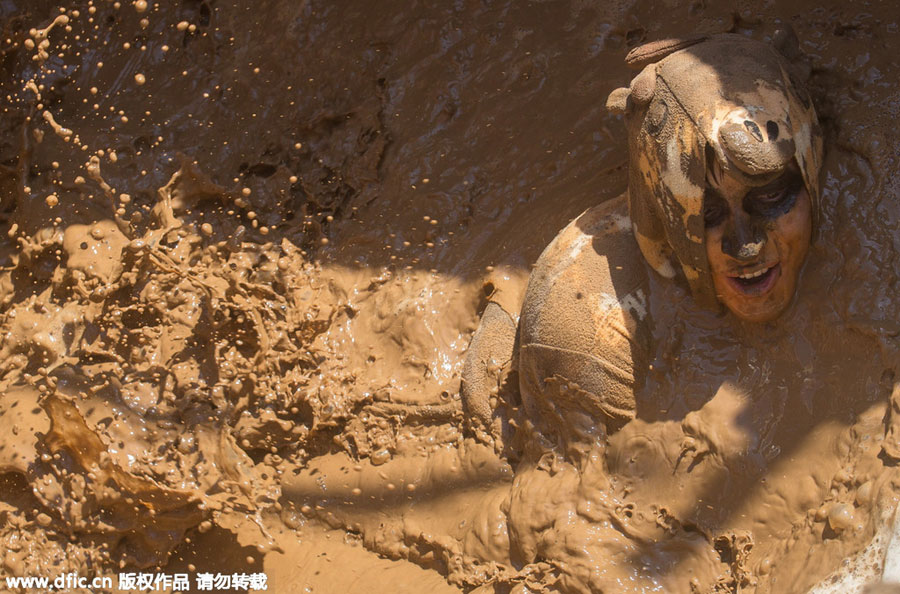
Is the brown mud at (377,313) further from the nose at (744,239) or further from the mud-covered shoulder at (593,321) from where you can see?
the nose at (744,239)

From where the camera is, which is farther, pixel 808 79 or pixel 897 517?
pixel 808 79

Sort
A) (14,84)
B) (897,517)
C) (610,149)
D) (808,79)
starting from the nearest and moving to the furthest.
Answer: (897,517) < (808,79) < (610,149) < (14,84)

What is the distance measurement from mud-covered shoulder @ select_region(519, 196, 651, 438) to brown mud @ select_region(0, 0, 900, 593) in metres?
0.07

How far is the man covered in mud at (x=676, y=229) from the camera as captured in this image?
3.11 meters

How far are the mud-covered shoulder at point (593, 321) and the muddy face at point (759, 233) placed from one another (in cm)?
42

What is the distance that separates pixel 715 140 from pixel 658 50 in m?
0.53

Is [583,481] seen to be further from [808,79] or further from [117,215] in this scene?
[117,215]

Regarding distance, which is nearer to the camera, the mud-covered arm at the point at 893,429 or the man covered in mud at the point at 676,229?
the mud-covered arm at the point at 893,429

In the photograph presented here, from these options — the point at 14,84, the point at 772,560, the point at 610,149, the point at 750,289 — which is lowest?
the point at 772,560

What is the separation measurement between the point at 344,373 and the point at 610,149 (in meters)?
1.61

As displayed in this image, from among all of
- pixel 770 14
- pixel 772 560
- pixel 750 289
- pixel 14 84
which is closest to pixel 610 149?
pixel 770 14

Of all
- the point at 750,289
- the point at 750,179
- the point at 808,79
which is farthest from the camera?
the point at 808,79

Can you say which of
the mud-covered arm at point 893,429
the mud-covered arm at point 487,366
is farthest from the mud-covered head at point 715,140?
the mud-covered arm at point 487,366

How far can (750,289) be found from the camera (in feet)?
10.7
